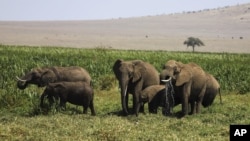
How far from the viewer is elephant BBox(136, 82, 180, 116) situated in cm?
1769

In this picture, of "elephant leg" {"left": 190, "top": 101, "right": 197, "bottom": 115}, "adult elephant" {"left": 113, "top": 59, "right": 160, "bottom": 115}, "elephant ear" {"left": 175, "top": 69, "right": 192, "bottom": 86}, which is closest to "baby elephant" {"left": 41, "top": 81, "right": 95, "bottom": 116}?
"adult elephant" {"left": 113, "top": 59, "right": 160, "bottom": 115}

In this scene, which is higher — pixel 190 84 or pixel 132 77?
pixel 132 77

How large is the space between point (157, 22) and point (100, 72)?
163945 millimetres

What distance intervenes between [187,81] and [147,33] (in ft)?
437

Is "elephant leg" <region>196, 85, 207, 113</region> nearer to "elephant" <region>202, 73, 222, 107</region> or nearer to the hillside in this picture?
"elephant" <region>202, 73, 222, 107</region>

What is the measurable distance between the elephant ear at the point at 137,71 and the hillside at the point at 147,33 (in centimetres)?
8204

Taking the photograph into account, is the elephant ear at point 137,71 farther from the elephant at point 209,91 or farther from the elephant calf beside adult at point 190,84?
the elephant at point 209,91

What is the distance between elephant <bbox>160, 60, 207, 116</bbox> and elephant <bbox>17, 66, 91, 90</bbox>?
535cm

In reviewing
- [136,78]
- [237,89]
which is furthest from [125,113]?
[237,89]

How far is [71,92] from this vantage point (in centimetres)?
1789

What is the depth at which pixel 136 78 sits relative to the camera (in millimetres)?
18094

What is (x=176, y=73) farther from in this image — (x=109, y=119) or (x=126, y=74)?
(x=109, y=119)

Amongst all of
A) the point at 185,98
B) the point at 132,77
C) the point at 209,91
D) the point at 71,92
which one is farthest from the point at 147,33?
the point at 185,98

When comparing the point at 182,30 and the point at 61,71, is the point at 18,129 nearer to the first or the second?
the point at 61,71
